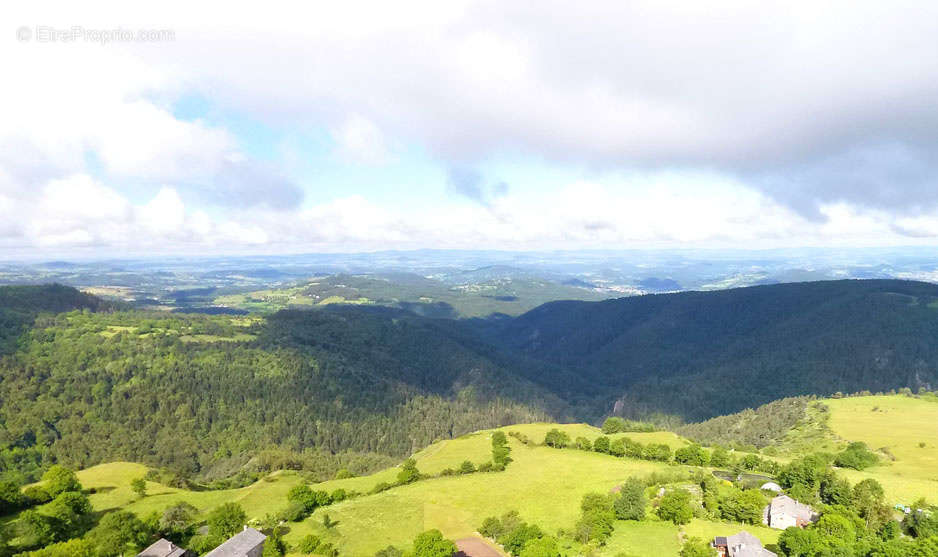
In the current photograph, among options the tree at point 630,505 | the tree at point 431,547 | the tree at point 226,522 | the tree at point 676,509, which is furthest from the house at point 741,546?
the tree at point 226,522

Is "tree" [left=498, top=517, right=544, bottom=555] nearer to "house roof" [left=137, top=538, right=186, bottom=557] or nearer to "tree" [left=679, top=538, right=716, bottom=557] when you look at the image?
"tree" [left=679, top=538, right=716, bottom=557]

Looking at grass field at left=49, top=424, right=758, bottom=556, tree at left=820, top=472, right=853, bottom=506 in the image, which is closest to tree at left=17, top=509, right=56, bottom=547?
grass field at left=49, top=424, right=758, bottom=556

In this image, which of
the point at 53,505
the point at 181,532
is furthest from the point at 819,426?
the point at 53,505

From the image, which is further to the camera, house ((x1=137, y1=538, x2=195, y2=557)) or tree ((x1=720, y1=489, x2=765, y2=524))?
tree ((x1=720, y1=489, x2=765, y2=524))


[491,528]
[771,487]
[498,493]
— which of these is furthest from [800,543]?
[498,493]

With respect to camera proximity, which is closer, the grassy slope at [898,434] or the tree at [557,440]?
the grassy slope at [898,434]

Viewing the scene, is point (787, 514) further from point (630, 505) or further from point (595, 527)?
point (595, 527)

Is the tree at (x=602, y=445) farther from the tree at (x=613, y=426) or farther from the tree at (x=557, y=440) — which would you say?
the tree at (x=613, y=426)
